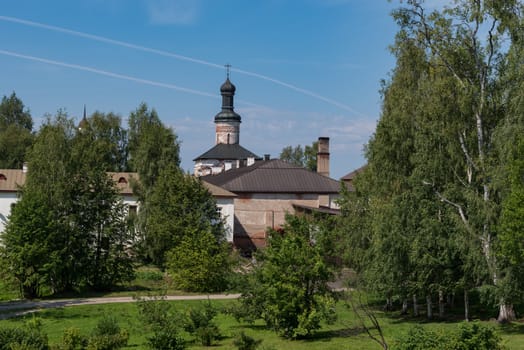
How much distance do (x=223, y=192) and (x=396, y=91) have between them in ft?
72.1

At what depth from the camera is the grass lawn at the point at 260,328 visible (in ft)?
62.4

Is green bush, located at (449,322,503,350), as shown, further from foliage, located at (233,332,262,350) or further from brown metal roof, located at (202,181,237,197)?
brown metal roof, located at (202,181,237,197)

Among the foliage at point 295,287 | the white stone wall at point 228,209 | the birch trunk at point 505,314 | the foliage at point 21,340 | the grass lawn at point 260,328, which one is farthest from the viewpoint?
the white stone wall at point 228,209

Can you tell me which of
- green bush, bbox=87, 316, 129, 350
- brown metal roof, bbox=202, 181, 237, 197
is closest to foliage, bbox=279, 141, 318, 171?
brown metal roof, bbox=202, 181, 237, 197

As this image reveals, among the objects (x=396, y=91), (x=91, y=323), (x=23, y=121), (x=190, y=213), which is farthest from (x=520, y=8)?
(x=23, y=121)

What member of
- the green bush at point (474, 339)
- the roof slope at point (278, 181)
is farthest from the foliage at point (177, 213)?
the green bush at point (474, 339)

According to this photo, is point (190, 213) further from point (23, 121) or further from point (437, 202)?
point (23, 121)

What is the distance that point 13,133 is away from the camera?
66.8 meters

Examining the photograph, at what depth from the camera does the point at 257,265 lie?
23.1 metres

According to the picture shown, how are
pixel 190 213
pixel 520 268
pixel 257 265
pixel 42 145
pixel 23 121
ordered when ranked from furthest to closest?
1. pixel 23 121
2. pixel 190 213
3. pixel 42 145
4. pixel 257 265
5. pixel 520 268

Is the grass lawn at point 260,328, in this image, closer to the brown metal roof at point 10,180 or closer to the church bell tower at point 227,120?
the brown metal roof at point 10,180

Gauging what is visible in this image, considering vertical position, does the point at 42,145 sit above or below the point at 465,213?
above

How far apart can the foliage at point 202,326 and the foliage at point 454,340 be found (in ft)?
21.8

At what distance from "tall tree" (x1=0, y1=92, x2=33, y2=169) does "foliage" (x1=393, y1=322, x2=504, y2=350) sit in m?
50.5
